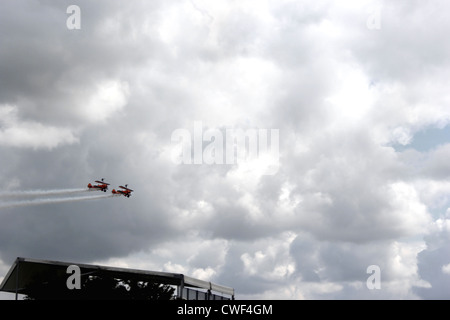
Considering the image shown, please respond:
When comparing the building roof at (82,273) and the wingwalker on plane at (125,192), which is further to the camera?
the wingwalker on plane at (125,192)

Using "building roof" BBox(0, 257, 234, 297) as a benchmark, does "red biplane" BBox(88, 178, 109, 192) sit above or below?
above

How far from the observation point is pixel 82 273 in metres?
50.1

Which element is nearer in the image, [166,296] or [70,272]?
[70,272]

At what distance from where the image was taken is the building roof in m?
47.3

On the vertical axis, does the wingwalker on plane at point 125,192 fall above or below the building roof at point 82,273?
above

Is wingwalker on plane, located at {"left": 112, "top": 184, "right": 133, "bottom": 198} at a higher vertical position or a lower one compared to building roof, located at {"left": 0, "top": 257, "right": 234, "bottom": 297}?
higher

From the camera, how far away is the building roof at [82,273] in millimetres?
47281

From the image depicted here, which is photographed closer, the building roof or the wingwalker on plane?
the building roof

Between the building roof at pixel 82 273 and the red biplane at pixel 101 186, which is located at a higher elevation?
the red biplane at pixel 101 186

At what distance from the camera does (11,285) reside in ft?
179

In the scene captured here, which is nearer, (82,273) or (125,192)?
(82,273)
